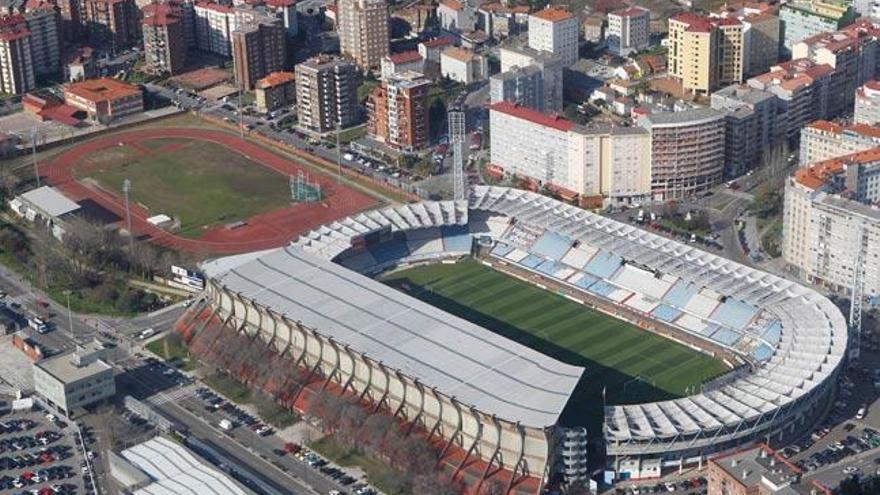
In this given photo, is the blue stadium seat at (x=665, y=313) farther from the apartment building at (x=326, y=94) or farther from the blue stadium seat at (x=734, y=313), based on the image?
the apartment building at (x=326, y=94)

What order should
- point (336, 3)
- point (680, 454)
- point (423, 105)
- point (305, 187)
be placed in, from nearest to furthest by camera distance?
point (680, 454), point (305, 187), point (423, 105), point (336, 3)

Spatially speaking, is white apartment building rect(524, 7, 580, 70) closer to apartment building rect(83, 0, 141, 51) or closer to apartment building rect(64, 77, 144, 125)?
apartment building rect(64, 77, 144, 125)

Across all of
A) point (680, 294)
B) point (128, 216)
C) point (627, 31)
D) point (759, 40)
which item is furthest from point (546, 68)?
point (128, 216)

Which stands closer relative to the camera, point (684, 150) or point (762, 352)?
point (762, 352)

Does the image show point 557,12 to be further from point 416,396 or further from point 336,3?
point 416,396

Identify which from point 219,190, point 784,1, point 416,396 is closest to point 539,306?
point 416,396

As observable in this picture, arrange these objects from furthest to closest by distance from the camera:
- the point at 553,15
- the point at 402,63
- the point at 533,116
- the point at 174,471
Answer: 1. the point at 553,15
2. the point at 402,63
3. the point at 533,116
4. the point at 174,471

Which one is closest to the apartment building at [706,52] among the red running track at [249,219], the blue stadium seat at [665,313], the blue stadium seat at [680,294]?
the red running track at [249,219]

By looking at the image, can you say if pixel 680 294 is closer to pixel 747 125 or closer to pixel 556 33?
pixel 747 125
